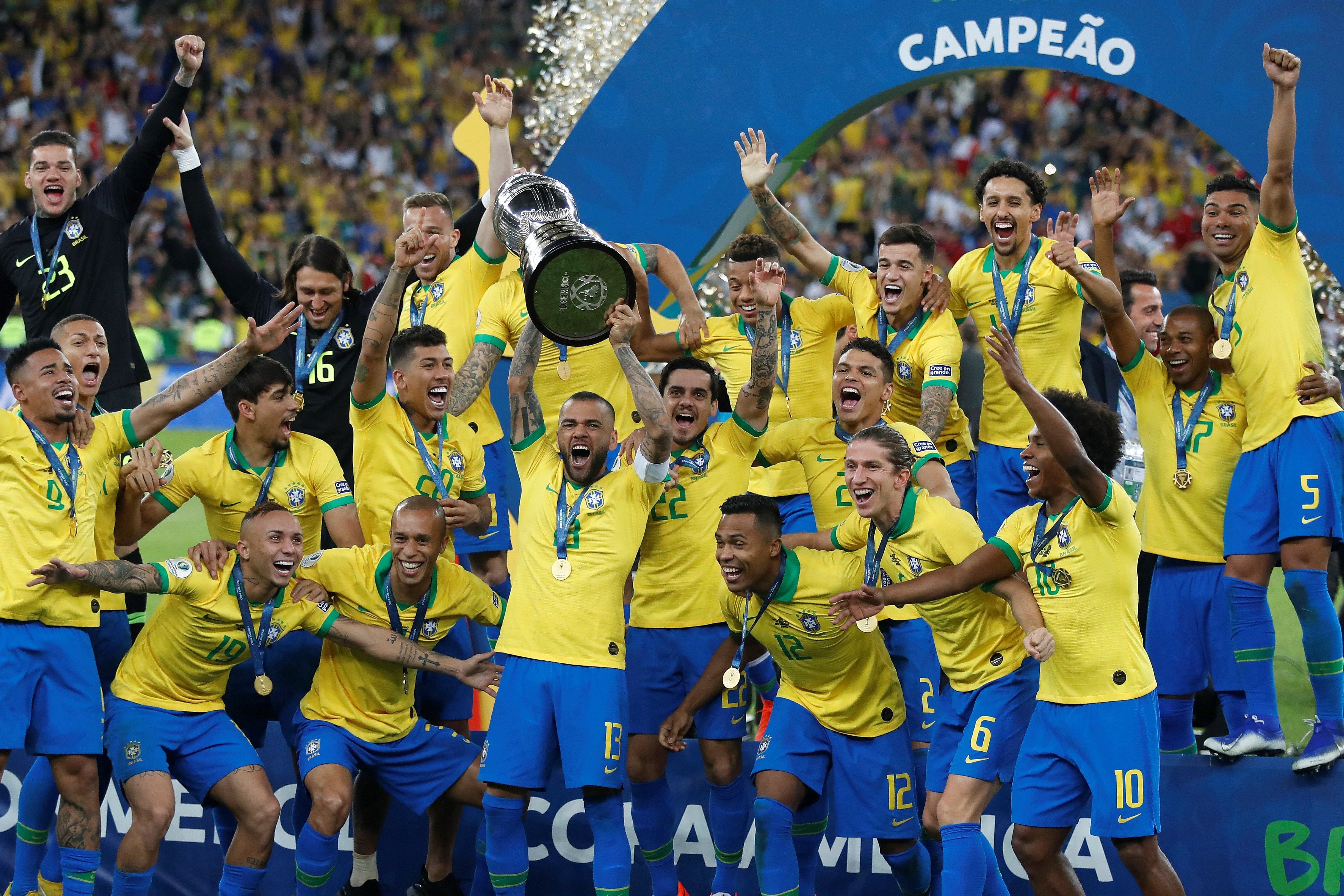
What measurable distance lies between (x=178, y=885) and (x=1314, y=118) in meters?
6.37

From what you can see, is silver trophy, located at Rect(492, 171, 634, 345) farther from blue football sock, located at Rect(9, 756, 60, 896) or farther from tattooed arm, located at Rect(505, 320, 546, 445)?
blue football sock, located at Rect(9, 756, 60, 896)

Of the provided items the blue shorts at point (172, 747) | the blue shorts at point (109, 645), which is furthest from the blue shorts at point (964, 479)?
the blue shorts at point (109, 645)

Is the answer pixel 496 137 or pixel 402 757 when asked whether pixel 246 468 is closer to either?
pixel 402 757

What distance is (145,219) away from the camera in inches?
762

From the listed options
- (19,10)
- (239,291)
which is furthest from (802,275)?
(19,10)

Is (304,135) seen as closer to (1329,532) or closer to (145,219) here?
(145,219)

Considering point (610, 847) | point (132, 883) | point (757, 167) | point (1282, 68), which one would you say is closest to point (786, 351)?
point (757, 167)

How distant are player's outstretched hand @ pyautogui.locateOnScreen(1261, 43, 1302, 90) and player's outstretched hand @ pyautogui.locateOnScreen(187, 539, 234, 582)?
14.6 feet

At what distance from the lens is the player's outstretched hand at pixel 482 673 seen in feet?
18.2

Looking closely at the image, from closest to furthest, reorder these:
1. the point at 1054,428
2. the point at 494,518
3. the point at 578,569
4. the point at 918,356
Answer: the point at 1054,428
the point at 578,569
the point at 918,356
the point at 494,518

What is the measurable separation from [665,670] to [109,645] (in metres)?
2.31

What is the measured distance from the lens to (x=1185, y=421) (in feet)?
20.1

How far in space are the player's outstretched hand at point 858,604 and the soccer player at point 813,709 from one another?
40 centimetres

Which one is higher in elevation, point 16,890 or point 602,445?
point 602,445
